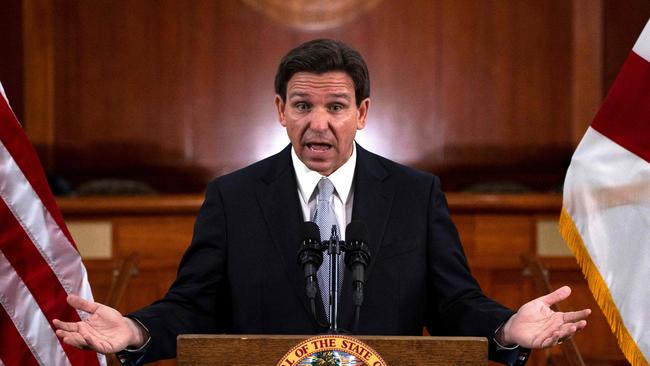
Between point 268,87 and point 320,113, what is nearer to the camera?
point 320,113

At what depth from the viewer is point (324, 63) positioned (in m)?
2.51

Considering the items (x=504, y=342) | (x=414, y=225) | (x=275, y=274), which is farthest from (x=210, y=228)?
(x=504, y=342)

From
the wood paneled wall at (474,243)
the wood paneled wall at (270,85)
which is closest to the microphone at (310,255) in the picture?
the wood paneled wall at (474,243)

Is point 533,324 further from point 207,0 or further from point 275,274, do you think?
point 207,0

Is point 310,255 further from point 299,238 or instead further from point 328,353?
point 299,238

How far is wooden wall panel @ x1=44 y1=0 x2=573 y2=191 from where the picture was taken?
7.08 m

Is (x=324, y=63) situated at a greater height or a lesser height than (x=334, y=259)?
greater

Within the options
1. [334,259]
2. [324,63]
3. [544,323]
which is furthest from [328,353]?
[324,63]

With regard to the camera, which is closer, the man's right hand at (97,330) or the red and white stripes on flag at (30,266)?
the man's right hand at (97,330)

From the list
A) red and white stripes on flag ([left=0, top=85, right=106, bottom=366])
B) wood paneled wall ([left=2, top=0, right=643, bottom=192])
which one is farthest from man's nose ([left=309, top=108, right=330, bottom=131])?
wood paneled wall ([left=2, top=0, right=643, bottom=192])

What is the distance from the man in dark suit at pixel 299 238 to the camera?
2514 mm

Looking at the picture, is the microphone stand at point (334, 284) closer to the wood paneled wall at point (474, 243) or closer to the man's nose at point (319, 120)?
the man's nose at point (319, 120)

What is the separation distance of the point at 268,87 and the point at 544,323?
5.16 meters

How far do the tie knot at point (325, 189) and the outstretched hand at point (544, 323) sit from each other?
0.64 m
